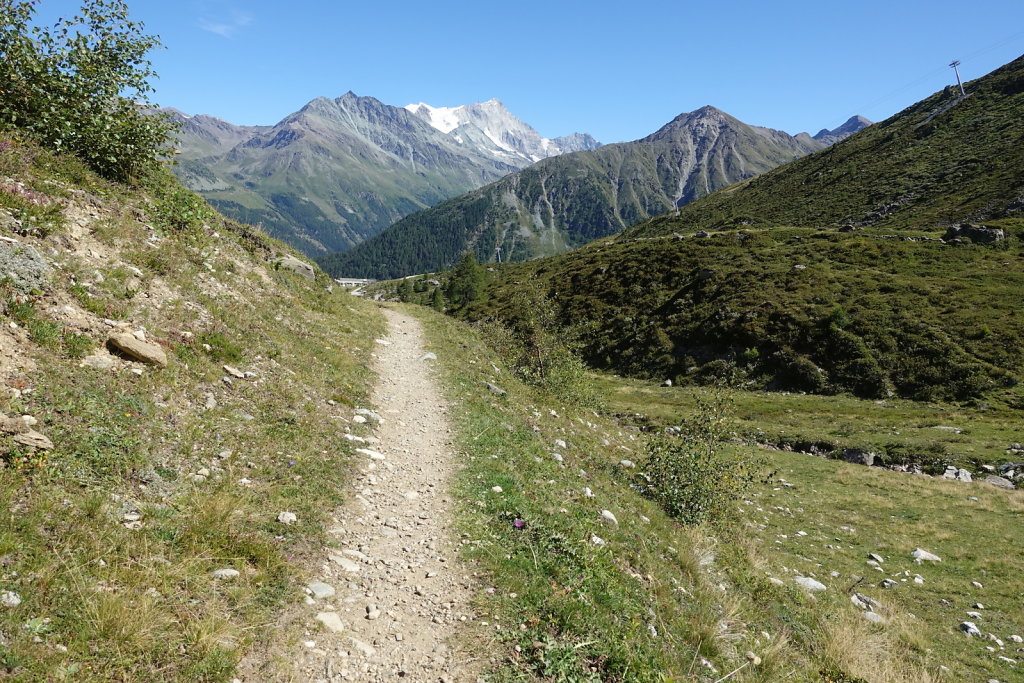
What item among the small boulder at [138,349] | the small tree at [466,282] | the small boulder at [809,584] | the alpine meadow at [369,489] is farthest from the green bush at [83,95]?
the small tree at [466,282]

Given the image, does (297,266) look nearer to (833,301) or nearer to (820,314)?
(820,314)

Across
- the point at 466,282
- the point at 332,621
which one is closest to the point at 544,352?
the point at 332,621

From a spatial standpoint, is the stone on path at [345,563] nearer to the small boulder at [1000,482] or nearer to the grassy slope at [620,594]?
the grassy slope at [620,594]

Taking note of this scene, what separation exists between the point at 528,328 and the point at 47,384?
23569 mm

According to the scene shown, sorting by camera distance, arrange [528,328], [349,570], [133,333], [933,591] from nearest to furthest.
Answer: [349,570], [133,333], [933,591], [528,328]

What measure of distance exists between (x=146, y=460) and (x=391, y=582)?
4.37 meters

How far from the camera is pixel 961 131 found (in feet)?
402

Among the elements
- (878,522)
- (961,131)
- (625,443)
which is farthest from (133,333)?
(961,131)

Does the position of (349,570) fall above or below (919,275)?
above

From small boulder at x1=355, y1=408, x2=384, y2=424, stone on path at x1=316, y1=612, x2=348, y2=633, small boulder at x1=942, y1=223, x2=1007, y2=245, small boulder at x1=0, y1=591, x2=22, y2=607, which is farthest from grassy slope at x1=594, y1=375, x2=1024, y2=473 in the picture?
small boulder at x1=942, y1=223, x2=1007, y2=245

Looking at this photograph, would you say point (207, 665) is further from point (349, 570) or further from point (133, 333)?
point (133, 333)

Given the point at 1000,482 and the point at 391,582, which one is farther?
the point at 1000,482

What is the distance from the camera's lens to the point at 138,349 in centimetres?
940

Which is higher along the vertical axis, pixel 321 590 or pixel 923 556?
pixel 321 590
